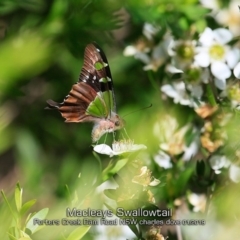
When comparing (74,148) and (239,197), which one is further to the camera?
(74,148)

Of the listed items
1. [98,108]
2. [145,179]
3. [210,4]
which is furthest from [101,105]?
[210,4]

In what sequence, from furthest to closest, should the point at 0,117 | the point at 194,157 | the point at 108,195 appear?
the point at 0,117 < the point at 194,157 < the point at 108,195

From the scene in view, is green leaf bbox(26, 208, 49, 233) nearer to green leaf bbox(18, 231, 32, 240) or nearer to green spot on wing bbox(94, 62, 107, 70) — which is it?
green leaf bbox(18, 231, 32, 240)

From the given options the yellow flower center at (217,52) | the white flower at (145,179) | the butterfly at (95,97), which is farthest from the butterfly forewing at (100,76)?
the yellow flower center at (217,52)

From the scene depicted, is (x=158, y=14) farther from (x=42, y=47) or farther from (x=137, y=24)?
(x=42, y=47)

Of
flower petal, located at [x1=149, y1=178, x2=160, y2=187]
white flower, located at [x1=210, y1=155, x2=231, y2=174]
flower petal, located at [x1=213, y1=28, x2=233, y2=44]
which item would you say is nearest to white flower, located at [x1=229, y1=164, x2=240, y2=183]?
white flower, located at [x1=210, y1=155, x2=231, y2=174]

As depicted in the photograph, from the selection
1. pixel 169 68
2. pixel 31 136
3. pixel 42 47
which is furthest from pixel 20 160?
pixel 169 68

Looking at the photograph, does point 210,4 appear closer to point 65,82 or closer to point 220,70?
point 220,70

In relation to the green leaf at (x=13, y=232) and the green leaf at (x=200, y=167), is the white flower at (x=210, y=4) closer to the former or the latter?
the green leaf at (x=200, y=167)
